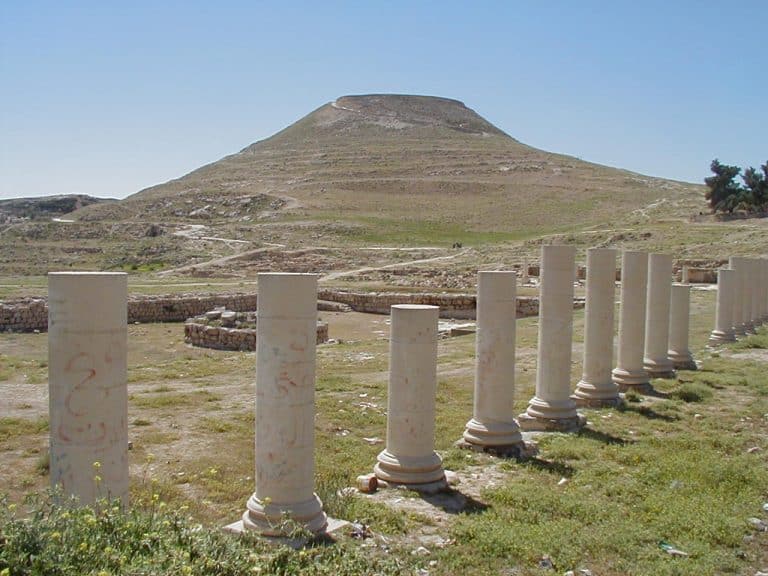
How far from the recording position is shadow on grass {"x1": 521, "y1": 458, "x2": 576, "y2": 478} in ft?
30.0

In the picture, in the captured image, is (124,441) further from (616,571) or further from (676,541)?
(676,541)

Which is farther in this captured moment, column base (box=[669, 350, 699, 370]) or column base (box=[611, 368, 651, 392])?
column base (box=[669, 350, 699, 370])

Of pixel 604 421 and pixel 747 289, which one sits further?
pixel 747 289

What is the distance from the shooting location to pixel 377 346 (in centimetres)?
2139

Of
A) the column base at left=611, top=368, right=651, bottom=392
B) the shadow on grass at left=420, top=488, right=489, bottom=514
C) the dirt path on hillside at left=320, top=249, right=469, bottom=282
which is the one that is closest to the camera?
the shadow on grass at left=420, top=488, right=489, bottom=514

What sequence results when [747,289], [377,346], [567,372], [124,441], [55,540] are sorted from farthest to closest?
[747,289] → [377,346] → [567,372] → [124,441] → [55,540]

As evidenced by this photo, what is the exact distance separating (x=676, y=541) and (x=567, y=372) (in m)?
4.86

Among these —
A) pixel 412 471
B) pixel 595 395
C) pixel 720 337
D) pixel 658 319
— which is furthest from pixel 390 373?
pixel 720 337

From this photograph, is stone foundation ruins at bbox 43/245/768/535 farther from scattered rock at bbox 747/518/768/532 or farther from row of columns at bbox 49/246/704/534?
scattered rock at bbox 747/518/768/532

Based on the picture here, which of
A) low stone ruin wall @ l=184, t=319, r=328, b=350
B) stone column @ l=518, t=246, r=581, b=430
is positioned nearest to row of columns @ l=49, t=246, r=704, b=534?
Answer: stone column @ l=518, t=246, r=581, b=430

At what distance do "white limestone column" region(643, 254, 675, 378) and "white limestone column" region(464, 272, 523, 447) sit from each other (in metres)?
6.17

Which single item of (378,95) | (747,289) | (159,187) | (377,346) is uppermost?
(378,95)

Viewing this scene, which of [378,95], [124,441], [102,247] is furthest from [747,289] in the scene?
[378,95]

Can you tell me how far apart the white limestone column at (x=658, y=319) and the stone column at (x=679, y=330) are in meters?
0.87
